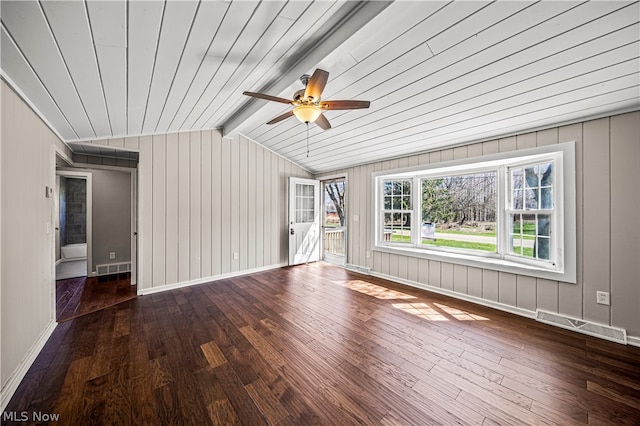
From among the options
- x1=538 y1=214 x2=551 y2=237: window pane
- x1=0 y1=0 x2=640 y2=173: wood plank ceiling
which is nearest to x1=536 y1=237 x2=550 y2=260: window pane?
x1=538 y1=214 x2=551 y2=237: window pane

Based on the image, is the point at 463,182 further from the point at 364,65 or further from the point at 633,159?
the point at 364,65

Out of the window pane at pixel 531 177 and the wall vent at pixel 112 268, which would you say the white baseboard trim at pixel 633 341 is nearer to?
the window pane at pixel 531 177

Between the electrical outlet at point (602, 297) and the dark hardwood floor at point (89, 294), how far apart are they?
222 inches

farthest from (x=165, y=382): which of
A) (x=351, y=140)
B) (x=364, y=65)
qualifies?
(x=351, y=140)

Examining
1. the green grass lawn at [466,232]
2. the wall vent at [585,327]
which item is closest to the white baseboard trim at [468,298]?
the wall vent at [585,327]

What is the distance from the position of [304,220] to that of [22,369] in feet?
14.4

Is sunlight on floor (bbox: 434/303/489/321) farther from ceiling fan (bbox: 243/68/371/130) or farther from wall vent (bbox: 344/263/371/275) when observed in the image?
ceiling fan (bbox: 243/68/371/130)

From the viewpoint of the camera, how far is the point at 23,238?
1.96 m

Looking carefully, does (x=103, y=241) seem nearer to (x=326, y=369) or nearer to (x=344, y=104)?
(x=326, y=369)

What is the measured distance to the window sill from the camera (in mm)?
2724

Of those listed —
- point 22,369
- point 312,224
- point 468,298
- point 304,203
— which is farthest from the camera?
point 312,224

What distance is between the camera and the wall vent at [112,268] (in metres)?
4.65

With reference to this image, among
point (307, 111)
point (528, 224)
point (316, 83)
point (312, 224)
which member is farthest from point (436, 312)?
point (312, 224)

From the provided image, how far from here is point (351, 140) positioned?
394cm
